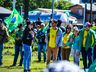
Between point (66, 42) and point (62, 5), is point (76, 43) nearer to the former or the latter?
point (66, 42)

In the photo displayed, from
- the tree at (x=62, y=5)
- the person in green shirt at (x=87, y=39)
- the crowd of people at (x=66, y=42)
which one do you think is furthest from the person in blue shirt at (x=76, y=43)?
the tree at (x=62, y=5)

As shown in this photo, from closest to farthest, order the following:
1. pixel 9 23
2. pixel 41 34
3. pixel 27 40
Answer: pixel 27 40 → pixel 41 34 → pixel 9 23

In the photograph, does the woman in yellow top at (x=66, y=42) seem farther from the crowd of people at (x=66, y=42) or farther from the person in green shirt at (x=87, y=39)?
the person in green shirt at (x=87, y=39)

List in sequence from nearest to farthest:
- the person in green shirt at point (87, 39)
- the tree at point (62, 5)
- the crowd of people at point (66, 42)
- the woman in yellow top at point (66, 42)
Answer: the crowd of people at point (66, 42) < the person in green shirt at point (87, 39) < the woman in yellow top at point (66, 42) < the tree at point (62, 5)

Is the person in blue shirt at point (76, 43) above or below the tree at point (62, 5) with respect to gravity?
above

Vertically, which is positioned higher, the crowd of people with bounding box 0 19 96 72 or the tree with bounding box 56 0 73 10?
the crowd of people with bounding box 0 19 96 72

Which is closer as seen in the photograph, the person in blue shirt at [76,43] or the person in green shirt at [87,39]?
the person in green shirt at [87,39]

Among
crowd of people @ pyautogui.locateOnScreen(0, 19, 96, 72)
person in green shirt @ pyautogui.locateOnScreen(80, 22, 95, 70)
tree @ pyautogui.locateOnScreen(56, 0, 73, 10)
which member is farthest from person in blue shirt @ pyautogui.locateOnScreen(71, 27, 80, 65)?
tree @ pyautogui.locateOnScreen(56, 0, 73, 10)

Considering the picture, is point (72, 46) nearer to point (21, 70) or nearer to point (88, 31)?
point (88, 31)

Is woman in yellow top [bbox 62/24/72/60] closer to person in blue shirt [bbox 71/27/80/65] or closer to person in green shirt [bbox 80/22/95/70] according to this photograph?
person in blue shirt [bbox 71/27/80/65]

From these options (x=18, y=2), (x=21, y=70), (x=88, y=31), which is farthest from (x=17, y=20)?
(x=18, y=2)

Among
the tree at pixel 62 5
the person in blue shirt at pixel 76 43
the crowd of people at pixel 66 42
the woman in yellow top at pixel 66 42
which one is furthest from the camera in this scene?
the tree at pixel 62 5

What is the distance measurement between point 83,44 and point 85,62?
76cm

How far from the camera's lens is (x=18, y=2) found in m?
73.2
